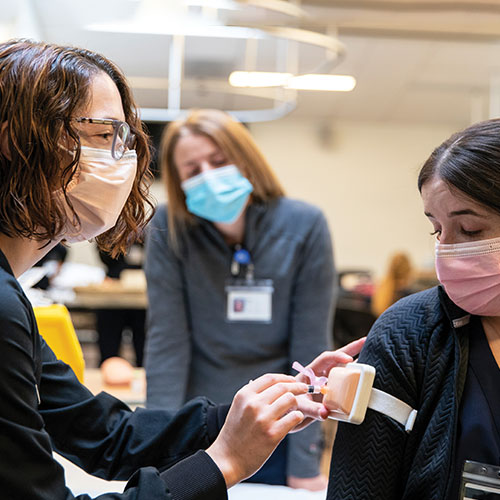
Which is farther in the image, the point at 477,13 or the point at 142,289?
the point at 142,289

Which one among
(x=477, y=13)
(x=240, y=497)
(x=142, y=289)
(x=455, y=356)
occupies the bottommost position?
(x=142, y=289)

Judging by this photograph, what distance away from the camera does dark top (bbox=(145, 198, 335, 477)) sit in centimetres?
208

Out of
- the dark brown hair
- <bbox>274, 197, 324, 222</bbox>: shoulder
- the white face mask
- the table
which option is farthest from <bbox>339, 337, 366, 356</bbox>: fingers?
the table

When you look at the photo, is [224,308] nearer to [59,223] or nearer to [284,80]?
[59,223]

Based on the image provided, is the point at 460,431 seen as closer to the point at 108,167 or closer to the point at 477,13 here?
the point at 108,167

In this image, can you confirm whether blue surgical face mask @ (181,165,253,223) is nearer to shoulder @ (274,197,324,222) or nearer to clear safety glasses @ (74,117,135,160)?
shoulder @ (274,197,324,222)

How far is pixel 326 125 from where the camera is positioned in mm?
10852

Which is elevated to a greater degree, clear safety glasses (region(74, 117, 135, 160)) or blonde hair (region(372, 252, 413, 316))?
clear safety glasses (region(74, 117, 135, 160))

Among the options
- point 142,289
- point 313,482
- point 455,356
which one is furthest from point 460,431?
point 142,289

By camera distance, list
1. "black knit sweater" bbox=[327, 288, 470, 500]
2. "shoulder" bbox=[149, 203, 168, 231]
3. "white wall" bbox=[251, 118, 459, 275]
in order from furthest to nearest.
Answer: "white wall" bbox=[251, 118, 459, 275] → "shoulder" bbox=[149, 203, 168, 231] → "black knit sweater" bbox=[327, 288, 470, 500]

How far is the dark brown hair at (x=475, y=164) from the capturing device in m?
1.09

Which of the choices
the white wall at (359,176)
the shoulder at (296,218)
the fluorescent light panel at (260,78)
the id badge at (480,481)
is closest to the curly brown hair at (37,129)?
the id badge at (480,481)

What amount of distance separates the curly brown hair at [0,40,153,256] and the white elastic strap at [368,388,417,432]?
0.58 meters

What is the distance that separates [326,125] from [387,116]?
0.99m
